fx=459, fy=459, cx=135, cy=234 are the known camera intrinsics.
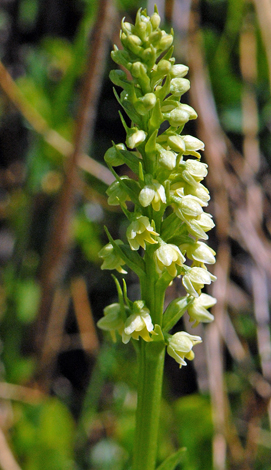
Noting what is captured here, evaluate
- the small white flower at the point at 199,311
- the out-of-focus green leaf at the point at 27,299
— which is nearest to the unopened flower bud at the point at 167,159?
the small white flower at the point at 199,311

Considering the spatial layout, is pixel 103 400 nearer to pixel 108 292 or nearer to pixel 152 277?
pixel 108 292

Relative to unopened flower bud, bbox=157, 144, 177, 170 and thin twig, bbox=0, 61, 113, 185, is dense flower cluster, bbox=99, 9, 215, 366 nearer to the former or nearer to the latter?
unopened flower bud, bbox=157, 144, 177, 170

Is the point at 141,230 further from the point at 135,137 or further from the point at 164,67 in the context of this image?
the point at 164,67

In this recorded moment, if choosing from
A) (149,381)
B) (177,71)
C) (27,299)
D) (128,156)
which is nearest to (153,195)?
(128,156)

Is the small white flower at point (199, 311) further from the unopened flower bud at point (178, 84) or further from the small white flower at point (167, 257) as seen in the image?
the unopened flower bud at point (178, 84)

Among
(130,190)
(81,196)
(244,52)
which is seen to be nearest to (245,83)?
(244,52)

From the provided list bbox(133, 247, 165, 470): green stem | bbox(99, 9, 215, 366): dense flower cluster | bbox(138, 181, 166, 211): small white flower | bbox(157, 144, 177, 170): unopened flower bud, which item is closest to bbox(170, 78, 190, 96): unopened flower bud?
bbox(99, 9, 215, 366): dense flower cluster

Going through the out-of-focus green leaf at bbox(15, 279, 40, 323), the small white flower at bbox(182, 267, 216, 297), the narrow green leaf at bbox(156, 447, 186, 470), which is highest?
the small white flower at bbox(182, 267, 216, 297)
